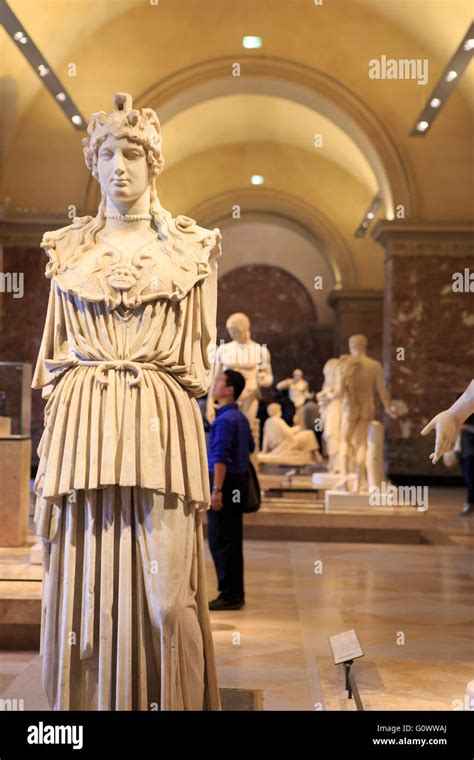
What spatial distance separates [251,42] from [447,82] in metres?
4.45

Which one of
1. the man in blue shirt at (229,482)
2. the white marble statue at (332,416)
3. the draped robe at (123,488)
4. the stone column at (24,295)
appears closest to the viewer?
the draped robe at (123,488)

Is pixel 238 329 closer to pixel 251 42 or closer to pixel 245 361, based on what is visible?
pixel 245 361

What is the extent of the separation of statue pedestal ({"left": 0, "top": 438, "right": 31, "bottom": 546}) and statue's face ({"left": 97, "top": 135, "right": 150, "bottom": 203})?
4773mm

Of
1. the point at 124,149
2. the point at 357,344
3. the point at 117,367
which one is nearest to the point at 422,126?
the point at 357,344

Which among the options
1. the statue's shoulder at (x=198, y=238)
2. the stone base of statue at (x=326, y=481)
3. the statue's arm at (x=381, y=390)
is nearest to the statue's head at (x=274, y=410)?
the stone base of statue at (x=326, y=481)

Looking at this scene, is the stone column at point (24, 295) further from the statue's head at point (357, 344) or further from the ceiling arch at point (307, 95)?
the statue's head at point (357, 344)

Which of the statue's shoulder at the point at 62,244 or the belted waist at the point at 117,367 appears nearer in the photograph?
the belted waist at the point at 117,367

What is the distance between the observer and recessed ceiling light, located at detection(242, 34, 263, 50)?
18.9 meters

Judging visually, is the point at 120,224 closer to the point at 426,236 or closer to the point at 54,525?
the point at 54,525

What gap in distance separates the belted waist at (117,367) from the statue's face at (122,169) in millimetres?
639

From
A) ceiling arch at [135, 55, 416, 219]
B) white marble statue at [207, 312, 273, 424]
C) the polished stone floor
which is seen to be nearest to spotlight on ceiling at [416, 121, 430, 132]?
ceiling arch at [135, 55, 416, 219]

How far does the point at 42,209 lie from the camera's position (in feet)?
65.2

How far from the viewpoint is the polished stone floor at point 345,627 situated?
19.1 feet
